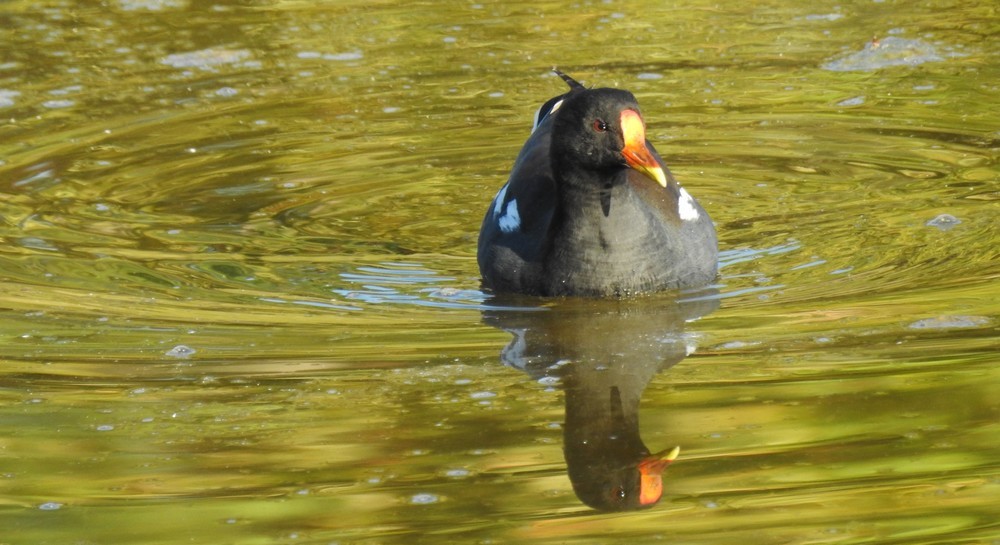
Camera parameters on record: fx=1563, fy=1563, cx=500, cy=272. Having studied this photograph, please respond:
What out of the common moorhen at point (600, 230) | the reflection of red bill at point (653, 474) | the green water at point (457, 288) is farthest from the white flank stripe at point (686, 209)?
the reflection of red bill at point (653, 474)

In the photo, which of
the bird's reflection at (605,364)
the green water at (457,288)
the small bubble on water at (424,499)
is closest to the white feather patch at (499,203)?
Result: the green water at (457,288)

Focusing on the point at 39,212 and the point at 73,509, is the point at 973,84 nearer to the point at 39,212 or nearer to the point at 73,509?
the point at 39,212

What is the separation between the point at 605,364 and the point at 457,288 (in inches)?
47.4

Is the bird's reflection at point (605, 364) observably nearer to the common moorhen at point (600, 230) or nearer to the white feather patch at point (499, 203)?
the common moorhen at point (600, 230)

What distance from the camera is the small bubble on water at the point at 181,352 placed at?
4551 mm

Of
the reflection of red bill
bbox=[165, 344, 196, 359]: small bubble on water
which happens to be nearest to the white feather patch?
bbox=[165, 344, 196, 359]: small bubble on water

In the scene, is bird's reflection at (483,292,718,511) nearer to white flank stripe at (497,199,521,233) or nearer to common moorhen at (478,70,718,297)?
common moorhen at (478,70,718,297)

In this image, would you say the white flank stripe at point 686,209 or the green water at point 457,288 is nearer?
the green water at point 457,288

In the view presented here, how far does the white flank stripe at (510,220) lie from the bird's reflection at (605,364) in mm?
366

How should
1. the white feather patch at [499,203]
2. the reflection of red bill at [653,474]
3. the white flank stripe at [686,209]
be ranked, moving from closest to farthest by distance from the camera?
the reflection of red bill at [653,474]
the white flank stripe at [686,209]
the white feather patch at [499,203]

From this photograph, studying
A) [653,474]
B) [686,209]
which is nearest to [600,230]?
[686,209]

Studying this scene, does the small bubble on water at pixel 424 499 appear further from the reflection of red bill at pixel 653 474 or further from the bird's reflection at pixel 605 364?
the reflection of red bill at pixel 653 474

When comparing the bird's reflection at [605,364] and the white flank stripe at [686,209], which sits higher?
the white flank stripe at [686,209]

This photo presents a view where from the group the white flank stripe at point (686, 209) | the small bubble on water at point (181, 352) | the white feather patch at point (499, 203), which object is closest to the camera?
the small bubble on water at point (181, 352)
